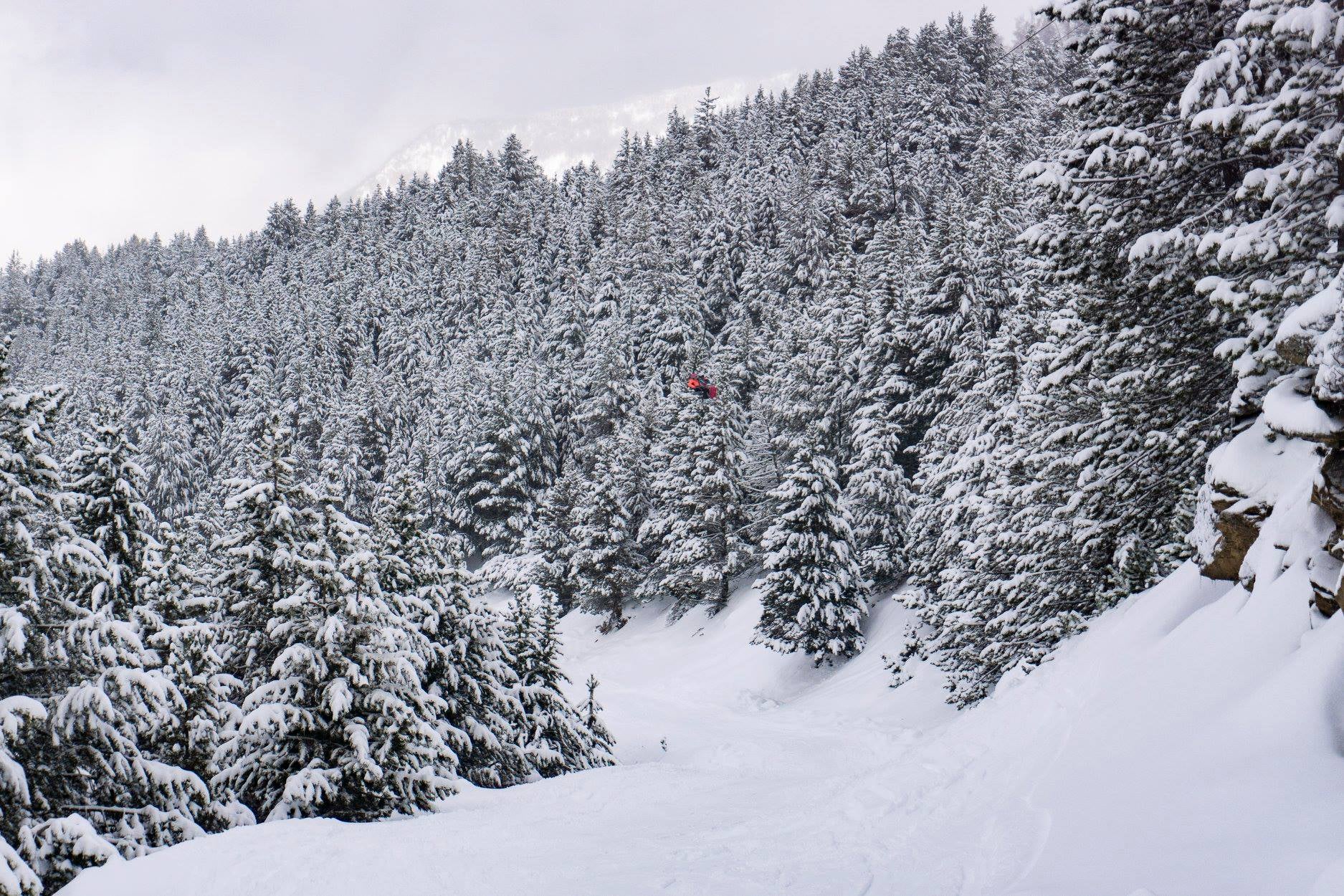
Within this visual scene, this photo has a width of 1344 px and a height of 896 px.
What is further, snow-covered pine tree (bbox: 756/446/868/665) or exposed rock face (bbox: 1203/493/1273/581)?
snow-covered pine tree (bbox: 756/446/868/665)

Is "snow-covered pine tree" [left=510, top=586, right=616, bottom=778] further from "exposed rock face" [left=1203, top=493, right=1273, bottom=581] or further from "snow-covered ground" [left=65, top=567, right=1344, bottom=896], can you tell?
"exposed rock face" [left=1203, top=493, right=1273, bottom=581]

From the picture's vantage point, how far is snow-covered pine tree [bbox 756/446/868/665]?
2994 cm

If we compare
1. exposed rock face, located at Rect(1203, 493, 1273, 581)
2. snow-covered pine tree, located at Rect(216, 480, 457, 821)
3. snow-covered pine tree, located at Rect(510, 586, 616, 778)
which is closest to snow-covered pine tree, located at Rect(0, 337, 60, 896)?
snow-covered pine tree, located at Rect(216, 480, 457, 821)

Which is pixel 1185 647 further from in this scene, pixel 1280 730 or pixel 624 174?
pixel 624 174

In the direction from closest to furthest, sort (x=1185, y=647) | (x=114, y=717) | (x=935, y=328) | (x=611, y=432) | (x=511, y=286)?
(x=1185, y=647)
(x=114, y=717)
(x=935, y=328)
(x=611, y=432)
(x=511, y=286)

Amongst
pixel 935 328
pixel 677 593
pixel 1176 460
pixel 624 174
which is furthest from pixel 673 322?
pixel 1176 460

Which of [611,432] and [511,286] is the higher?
[511,286]

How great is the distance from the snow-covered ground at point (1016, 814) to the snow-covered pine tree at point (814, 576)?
16.2 metres

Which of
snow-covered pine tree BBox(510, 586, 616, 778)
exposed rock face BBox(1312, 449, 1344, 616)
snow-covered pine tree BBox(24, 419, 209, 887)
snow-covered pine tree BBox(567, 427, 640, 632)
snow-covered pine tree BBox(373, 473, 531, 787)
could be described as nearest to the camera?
exposed rock face BBox(1312, 449, 1344, 616)

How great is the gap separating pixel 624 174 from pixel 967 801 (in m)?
95.3

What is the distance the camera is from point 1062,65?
275 feet

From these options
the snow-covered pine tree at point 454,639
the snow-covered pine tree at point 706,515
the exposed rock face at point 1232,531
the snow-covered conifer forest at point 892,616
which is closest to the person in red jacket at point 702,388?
the snow-covered pine tree at point 706,515

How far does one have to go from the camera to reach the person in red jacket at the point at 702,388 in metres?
42.6

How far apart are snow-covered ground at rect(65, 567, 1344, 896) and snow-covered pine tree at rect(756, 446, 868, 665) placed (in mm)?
16177
